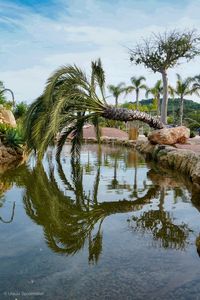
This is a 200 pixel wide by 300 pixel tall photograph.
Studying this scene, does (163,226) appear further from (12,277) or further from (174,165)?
(174,165)

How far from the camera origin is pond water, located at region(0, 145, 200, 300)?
3.76 meters

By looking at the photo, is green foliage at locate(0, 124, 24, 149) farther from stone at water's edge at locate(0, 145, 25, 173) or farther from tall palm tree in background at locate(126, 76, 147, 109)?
tall palm tree in background at locate(126, 76, 147, 109)

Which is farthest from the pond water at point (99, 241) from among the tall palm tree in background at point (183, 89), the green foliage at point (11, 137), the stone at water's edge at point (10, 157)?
the tall palm tree in background at point (183, 89)

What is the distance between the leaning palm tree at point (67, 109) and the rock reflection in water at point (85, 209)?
1.65m

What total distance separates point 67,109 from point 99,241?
10.4 metres

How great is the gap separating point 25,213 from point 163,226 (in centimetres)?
249

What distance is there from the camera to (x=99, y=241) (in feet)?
17.1

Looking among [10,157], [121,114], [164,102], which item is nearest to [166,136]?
[121,114]

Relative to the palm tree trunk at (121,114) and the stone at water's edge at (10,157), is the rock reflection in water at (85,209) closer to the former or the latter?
the stone at water's edge at (10,157)

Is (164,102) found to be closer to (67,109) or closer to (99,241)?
(67,109)

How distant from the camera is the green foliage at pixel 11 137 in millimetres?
16125

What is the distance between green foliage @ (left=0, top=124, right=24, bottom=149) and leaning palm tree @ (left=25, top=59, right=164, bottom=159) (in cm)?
177

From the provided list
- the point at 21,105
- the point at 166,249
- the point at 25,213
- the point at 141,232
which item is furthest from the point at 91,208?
the point at 21,105

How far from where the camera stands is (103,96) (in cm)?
1595
